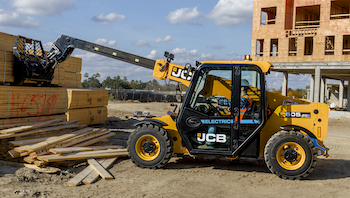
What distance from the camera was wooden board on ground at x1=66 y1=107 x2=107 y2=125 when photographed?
1222 cm

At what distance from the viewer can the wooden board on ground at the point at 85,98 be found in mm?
11945

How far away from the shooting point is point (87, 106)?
13.2 meters

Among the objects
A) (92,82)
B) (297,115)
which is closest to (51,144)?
(297,115)

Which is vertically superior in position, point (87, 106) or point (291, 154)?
point (87, 106)

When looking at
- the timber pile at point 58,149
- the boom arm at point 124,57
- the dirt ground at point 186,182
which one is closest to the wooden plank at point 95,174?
the timber pile at point 58,149

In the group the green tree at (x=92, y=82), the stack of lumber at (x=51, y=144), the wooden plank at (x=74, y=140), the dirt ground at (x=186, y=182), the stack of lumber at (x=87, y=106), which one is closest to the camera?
the dirt ground at (x=186, y=182)

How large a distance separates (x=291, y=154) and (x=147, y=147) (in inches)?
124

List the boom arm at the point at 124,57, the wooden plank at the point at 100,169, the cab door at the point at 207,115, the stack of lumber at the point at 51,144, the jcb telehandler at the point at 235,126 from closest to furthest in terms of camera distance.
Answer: the wooden plank at the point at 100,169 → the jcb telehandler at the point at 235,126 → the cab door at the point at 207,115 → the stack of lumber at the point at 51,144 → the boom arm at the point at 124,57

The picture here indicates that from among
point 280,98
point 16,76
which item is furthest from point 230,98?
point 16,76

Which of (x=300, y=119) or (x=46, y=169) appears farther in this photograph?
(x=46, y=169)

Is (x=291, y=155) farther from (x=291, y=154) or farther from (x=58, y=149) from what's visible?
(x=58, y=149)

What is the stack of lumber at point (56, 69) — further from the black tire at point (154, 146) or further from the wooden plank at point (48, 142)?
the black tire at point (154, 146)

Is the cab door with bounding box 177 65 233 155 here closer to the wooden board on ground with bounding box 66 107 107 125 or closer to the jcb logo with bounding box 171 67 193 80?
the jcb logo with bounding box 171 67 193 80

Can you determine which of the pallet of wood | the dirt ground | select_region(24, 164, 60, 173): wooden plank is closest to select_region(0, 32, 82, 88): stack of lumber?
the pallet of wood
